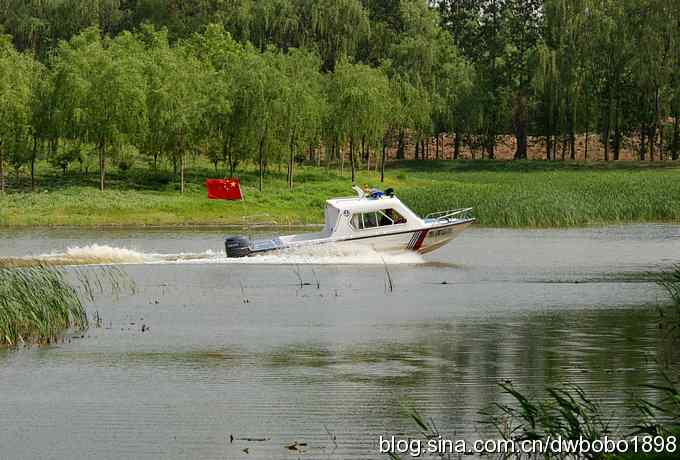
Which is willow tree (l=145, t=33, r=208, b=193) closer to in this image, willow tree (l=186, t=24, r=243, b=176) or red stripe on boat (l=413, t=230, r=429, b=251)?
willow tree (l=186, t=24, r=243, b=176)

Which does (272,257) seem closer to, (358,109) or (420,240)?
(420,240)

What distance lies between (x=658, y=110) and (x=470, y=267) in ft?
178

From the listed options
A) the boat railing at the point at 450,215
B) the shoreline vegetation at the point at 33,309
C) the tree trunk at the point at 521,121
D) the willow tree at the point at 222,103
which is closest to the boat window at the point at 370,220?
the boat railing at the point at 450,215

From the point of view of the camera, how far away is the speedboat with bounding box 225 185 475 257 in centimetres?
3888

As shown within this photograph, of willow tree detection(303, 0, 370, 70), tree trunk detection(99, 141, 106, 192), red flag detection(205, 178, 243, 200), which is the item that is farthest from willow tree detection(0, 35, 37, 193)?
willow tree detection(303, 0, 370, 70)

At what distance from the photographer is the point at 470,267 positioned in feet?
131

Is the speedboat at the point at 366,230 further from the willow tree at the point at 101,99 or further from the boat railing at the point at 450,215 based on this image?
the willow tree at the point at 101,99

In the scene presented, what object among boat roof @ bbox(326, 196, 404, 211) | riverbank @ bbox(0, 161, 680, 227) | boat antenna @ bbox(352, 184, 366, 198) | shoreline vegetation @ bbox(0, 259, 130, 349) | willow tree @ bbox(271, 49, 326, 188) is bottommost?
riverbank @ bbox(0, 161, 680, 227)

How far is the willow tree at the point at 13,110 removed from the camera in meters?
64.9

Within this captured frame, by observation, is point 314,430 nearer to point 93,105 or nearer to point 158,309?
point 158,309

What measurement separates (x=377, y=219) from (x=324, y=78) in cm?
4953

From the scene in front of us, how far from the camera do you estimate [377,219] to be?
130ft

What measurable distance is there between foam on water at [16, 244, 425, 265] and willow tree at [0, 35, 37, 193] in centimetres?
2758

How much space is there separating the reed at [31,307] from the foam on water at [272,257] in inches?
528
